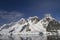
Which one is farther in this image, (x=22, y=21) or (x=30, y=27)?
(x=22, y=21)

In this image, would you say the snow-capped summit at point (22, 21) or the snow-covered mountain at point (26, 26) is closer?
the snow-covered mountain at point (26, 26)

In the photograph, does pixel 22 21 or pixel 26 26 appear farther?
pixel 22 21

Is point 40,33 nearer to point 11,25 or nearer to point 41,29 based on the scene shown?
point 41,29

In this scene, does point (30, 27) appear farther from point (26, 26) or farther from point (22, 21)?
point (22, 21)

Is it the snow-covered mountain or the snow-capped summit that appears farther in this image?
the snow-capped summit

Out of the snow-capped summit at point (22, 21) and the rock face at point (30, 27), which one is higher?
the snow-capped summit at point (22, 21)

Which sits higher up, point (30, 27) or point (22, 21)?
point (22, 21)

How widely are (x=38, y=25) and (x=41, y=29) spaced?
51cm

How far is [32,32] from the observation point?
11336 mm

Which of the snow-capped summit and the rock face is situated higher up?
the snow-capped summit

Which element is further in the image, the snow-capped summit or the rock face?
the snow-capped summit

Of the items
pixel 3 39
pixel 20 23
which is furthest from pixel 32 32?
pixel 3 39

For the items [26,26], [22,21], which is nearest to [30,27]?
[26,26]

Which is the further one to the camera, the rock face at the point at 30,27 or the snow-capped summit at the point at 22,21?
the snow-capped summit at the point at 22,21
